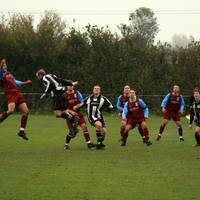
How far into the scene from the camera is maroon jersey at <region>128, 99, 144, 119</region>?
19188 millimetres

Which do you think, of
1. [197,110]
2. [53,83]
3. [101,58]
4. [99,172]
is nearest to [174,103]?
[197,110]

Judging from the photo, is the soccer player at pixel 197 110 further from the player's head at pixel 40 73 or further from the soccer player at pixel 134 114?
the player's head at pixel 40 73

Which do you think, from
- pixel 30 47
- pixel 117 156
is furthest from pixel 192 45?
pixel 117 156

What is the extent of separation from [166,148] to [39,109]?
2473 cm

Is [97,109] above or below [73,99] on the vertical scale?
below

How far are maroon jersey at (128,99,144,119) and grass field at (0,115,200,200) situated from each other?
3.13 feet

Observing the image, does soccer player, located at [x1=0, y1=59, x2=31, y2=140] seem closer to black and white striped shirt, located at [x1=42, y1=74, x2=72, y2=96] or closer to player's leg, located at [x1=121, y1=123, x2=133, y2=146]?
black and white striped shirt, located at [x1=42, y1=74, x2=72, y2=96]

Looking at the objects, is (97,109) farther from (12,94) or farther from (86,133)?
(12,94)

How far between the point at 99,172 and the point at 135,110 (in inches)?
275

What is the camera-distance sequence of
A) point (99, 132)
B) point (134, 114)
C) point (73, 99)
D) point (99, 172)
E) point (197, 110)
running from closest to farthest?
point (99, 172) → point (99, 132) → point (197, 110) → point (73, 99) → point (134, 114)

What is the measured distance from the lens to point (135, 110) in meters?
19.2

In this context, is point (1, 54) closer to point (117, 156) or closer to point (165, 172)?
point (117, 156)

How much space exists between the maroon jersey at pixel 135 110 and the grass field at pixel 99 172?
954 mm

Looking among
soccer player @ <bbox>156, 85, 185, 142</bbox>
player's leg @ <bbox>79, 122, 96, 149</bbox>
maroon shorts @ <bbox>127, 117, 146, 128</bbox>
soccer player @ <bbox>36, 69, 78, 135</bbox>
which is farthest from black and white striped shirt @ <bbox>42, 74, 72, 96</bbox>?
soccer player @ <bbox>156, 85, 185, 142</bbox>
